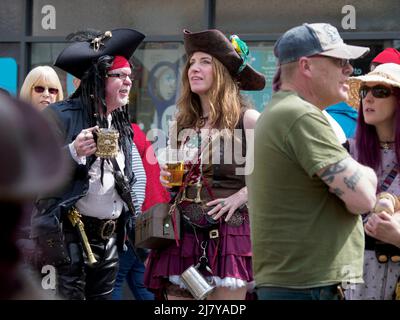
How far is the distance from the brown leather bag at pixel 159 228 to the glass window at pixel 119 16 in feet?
13.2

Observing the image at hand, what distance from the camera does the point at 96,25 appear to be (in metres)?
8.79

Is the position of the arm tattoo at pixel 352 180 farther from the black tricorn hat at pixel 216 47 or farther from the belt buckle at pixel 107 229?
the belt buckle at pixel 107 229

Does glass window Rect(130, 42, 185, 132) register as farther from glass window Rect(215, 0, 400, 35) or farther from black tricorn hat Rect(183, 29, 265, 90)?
black tricorn hat Rect(183, 29, 265, 90)

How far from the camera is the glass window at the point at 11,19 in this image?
890cm

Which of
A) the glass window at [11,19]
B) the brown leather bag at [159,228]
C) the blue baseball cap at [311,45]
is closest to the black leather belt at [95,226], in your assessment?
the brown leather bag at [159,228]

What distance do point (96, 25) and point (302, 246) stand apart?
5976 mm

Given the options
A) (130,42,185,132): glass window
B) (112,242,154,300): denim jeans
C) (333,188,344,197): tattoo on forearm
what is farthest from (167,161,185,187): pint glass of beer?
(130,42,185,132): glass window

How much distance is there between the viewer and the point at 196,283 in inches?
177

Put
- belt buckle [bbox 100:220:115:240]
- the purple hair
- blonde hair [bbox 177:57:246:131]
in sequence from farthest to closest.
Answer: belt buckle [bbox 100:220:115:240], blonde hair [bbox 177:57:246:131], the purple hair

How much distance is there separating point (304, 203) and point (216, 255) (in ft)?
4.78

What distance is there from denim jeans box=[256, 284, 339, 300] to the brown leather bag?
4.51 ft

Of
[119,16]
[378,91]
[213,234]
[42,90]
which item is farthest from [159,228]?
[119,16]

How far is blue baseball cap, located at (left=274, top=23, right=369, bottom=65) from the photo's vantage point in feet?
11.5
